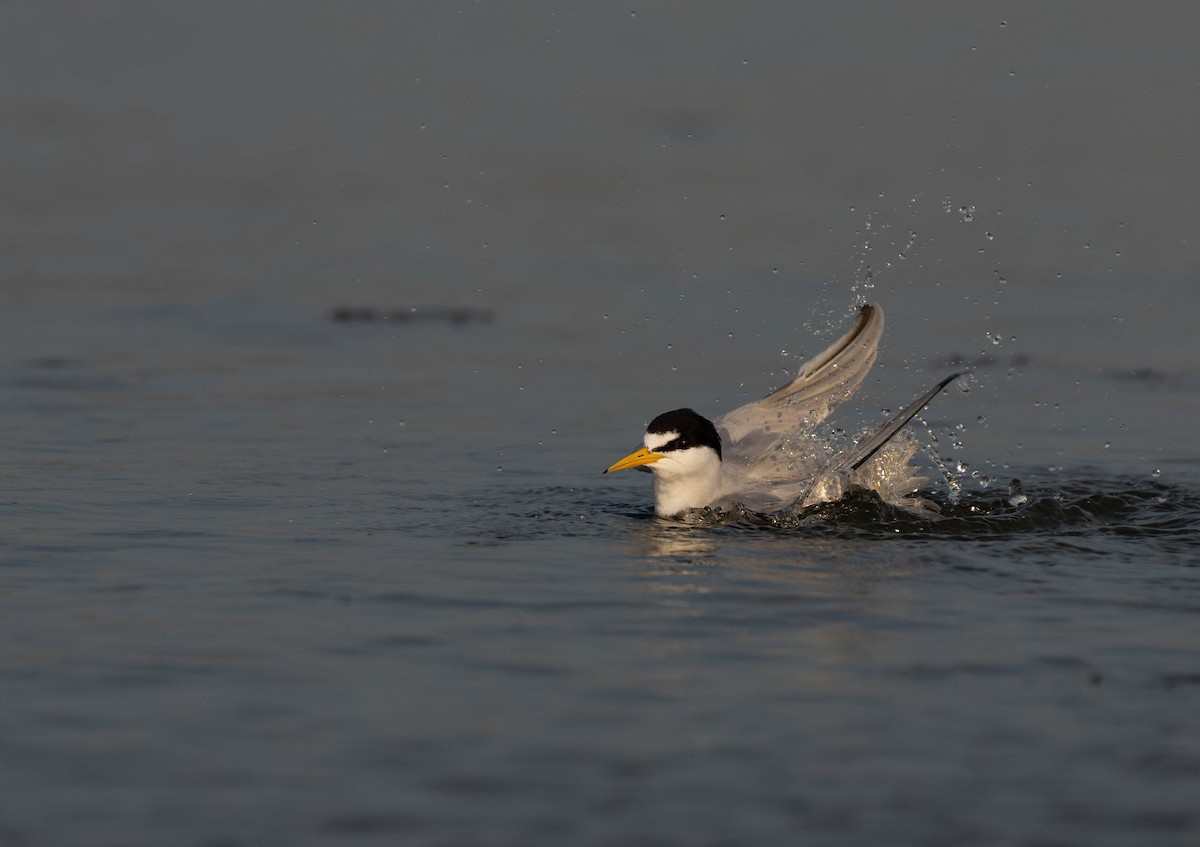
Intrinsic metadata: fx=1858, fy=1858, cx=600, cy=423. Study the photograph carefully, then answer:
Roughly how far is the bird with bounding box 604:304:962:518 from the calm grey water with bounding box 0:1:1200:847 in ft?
0.88

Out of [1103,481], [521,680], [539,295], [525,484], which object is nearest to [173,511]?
[525,484]

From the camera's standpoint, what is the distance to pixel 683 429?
36.2 ft

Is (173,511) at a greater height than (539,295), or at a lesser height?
lesser

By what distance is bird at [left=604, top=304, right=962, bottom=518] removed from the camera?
10984mm

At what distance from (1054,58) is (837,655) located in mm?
19881

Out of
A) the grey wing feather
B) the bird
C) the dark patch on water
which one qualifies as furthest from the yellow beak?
the dark patch on water

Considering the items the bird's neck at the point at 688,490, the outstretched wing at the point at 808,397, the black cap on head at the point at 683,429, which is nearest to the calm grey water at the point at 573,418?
the bird's neck at the point at 688,490

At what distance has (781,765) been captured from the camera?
6.27m

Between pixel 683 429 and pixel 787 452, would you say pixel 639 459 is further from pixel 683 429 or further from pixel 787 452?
pixel 787 452

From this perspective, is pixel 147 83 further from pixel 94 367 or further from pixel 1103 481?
pixel 1103 481

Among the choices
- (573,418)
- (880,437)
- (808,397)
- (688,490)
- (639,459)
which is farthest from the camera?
(573,418)

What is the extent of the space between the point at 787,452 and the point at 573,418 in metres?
2.36

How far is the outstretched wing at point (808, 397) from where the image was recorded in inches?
461

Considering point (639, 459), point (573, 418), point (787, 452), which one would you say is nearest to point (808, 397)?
point (787, 452)
